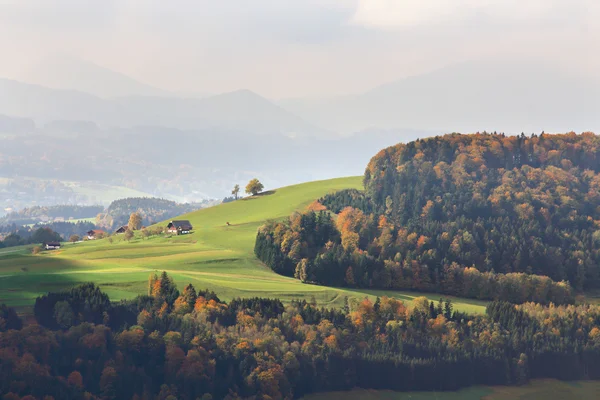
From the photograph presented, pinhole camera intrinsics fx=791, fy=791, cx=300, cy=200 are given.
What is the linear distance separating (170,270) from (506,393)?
59.8 meters

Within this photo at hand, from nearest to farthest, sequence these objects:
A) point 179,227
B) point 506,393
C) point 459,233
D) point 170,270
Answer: point 506,393, point 170,270, point 459,233, point 179,227

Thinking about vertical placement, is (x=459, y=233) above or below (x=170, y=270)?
above

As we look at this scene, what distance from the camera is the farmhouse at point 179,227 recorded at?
185 meters

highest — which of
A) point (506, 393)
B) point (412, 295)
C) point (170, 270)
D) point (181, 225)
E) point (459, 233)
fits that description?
point (181, 225)

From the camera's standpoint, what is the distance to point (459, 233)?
162000 mm

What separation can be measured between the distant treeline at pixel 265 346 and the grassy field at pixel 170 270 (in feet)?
20.6

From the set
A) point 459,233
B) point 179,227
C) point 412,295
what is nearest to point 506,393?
point 412,295

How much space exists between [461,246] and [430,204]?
70.8 feet

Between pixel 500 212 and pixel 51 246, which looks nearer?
pixel 500 212

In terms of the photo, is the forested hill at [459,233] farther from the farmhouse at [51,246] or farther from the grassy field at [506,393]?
the farmhouse at [51,246]

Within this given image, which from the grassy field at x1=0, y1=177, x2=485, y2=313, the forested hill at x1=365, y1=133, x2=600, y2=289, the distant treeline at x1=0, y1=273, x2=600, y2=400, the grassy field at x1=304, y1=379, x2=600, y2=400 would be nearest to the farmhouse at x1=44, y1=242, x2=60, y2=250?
the grassy field at x1=0, y1=177, x2=485, y2=313

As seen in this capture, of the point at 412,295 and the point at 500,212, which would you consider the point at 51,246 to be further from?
the point at 500,212

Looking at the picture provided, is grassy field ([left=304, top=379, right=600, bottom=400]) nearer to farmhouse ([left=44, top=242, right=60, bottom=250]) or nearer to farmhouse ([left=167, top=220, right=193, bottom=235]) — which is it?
farmhouse ([left=167, top=220, right=193, bottom=235])

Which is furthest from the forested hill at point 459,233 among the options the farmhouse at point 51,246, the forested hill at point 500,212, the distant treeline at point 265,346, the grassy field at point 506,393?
the farmhouse at point 51,246
